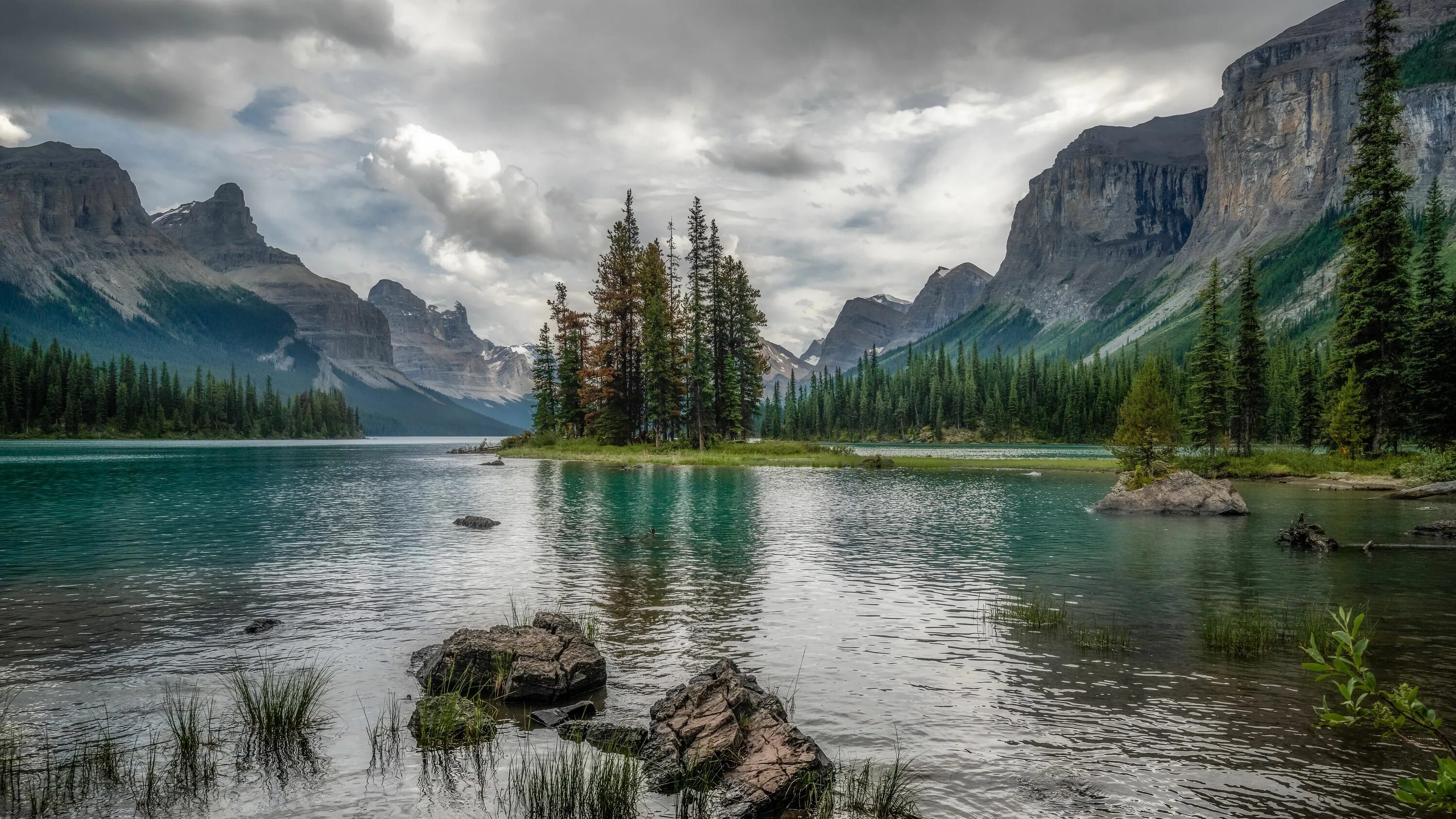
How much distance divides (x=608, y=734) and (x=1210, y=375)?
240 feet

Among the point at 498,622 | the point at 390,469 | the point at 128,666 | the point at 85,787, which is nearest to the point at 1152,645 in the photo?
the point at 498,622

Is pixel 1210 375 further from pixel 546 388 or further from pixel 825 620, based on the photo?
pixel 546 388

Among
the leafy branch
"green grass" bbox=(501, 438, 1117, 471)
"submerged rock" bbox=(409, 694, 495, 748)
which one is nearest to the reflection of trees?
"submerged rock" bbox=(409, 694, 495, 748)

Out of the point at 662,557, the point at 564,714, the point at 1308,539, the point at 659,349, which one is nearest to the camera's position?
the point at 564,714

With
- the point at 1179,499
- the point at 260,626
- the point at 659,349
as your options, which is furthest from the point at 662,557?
the point at 659,349

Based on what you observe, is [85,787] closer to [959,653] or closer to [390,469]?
[959,653]

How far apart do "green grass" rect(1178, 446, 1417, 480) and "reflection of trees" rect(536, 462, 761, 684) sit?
124 feet

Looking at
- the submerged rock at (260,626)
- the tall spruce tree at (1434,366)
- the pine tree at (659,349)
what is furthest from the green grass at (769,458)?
the submerged rock at (260,626)

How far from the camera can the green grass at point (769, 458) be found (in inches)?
3007

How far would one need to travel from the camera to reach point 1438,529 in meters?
30.1

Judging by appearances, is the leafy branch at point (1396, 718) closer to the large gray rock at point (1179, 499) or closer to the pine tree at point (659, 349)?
the large gray rock at point (1179, 499)

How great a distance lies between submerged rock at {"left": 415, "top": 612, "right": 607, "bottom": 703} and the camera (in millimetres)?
13133

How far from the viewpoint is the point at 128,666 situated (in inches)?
562

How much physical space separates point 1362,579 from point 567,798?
24.5 meters
